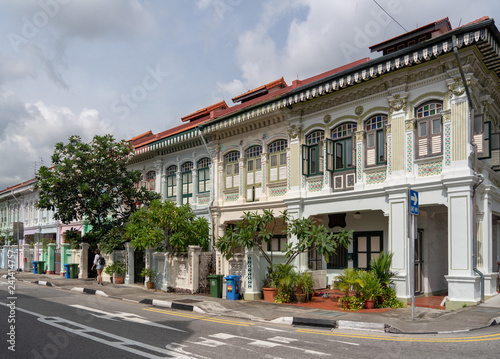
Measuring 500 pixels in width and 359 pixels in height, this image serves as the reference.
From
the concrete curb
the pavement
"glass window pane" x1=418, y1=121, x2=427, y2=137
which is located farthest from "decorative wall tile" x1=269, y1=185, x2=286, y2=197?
the concrete curb

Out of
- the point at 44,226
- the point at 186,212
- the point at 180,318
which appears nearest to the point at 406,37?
the point at 186,212

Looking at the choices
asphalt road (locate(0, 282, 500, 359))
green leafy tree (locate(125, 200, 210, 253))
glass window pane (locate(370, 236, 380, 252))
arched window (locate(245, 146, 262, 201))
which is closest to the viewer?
asphalt road (locate(0, 282, 500, 359))

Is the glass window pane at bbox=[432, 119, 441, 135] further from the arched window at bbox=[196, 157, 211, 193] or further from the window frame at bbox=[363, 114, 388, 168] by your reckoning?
the arched window at bbox=[196, 157, 211, 193]

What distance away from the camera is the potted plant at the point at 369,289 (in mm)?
13210

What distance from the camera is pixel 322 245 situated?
14344 mm

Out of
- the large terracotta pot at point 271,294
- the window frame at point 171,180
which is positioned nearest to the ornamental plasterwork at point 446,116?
the large terracotta pot at point 271,294

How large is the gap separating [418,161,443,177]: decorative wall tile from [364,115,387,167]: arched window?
129cm

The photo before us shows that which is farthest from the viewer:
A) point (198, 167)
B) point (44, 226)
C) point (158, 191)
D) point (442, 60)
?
point (44, 226)

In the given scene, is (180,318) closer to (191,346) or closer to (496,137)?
(191,346)

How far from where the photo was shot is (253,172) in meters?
20.2

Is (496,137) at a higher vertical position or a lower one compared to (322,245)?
higher

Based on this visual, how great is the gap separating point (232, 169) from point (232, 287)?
685 cm

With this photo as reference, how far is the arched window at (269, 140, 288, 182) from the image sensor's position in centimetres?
1891

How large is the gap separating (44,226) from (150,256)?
22.5 m
